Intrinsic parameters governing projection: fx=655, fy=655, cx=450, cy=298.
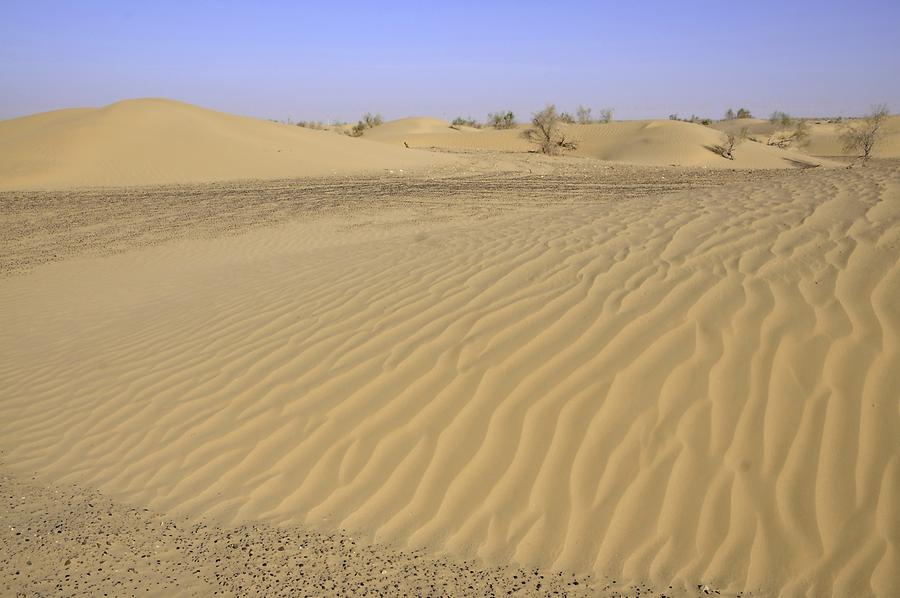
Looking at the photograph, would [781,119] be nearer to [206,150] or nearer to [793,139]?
[793,139]

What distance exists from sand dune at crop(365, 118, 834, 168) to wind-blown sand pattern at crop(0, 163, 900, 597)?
25.6m

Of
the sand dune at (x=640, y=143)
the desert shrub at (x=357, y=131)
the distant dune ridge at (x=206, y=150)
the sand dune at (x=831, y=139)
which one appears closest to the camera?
the distant dune ridge at (x=206, y=150)

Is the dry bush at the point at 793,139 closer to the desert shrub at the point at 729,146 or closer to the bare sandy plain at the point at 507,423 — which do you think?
the desert shrub at the point at 729,146

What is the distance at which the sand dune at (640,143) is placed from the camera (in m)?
33.3

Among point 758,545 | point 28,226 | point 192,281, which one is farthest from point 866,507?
point 28,226


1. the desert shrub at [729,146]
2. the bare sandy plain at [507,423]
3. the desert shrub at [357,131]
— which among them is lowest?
the bare sandy plain at [507,423]

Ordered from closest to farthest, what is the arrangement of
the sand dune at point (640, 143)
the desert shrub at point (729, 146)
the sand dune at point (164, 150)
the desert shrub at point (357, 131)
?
the sand dune at point (164, 150) < the sand dune at point (640, 143) < the desert shrub at point (729, 146) < the desert shrub at point (357, 131)

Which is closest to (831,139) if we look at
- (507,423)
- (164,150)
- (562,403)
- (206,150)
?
(206,150)

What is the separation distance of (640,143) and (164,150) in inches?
1037

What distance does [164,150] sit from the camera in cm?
2659

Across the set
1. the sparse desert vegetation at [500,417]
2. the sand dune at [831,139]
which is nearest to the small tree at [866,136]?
the sand dune at [831,139]

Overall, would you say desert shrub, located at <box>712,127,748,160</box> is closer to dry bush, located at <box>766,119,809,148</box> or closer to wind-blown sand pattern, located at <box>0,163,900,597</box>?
dry bush, located at <box>766,119,809,148</box>

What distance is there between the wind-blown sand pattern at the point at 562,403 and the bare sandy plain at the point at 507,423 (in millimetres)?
18

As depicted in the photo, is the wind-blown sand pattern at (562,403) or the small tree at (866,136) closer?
the wind-blown sand pattern at (562,403)
